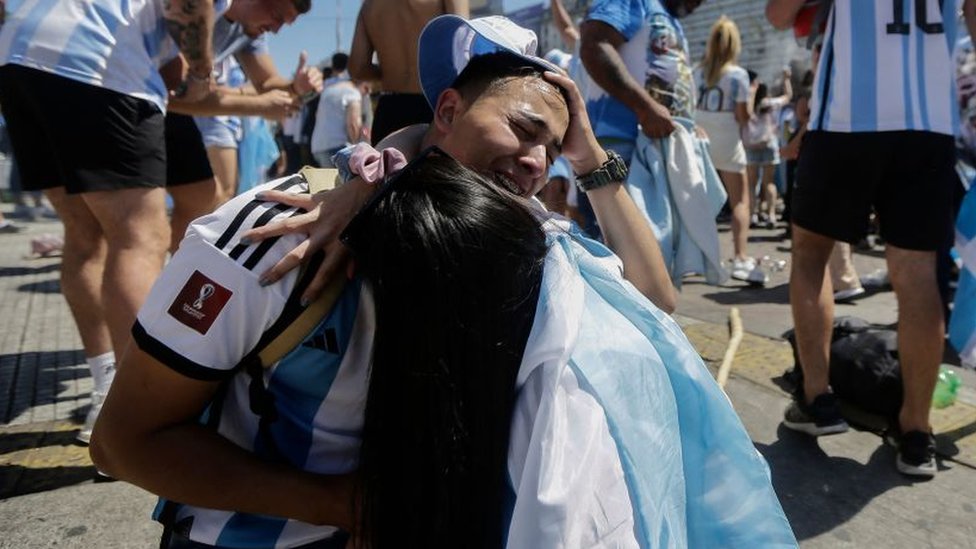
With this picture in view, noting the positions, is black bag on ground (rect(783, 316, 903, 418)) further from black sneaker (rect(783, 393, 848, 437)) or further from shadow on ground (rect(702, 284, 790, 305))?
shadow on ground (rect(702, 284, 790, 305))

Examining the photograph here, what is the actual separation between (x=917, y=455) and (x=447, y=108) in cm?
198

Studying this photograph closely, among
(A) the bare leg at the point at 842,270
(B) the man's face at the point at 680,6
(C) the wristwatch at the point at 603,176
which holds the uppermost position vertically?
(B) the man's face at the point at 680,6

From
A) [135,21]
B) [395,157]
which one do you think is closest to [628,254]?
[395,157]

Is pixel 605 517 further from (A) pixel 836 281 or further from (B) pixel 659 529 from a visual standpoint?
(A) pixel 836 281

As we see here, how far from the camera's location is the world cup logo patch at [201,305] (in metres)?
0.94

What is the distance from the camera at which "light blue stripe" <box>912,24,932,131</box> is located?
227 cm

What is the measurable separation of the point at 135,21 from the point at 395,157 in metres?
1.75

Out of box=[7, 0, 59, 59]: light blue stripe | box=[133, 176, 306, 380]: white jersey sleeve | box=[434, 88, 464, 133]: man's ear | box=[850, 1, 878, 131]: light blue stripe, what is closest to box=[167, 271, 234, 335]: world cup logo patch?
box=[133, 176, 306, 380]: white jersey sleeve

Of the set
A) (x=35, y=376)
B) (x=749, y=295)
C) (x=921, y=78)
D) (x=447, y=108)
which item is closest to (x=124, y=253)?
(x=35, y=376)

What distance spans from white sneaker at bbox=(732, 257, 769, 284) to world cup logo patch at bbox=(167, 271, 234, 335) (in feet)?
15.5

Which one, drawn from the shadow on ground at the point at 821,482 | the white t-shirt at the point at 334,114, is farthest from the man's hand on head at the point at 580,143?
the white t-shirt at the point at 334,114

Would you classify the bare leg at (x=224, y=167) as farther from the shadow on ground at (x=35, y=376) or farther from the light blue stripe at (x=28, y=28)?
the light blue stripe at (x=28, y=28)

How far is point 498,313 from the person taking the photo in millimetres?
901

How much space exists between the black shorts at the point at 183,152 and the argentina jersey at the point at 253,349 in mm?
1977
